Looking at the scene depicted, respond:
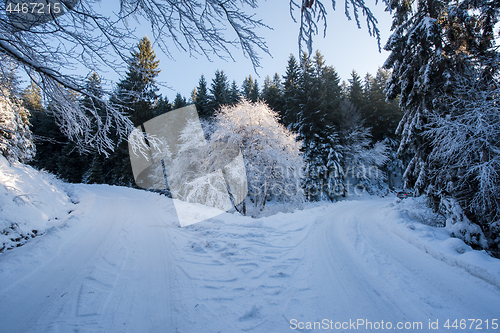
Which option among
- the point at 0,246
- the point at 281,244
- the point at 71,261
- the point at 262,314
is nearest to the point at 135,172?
the point at 0,246

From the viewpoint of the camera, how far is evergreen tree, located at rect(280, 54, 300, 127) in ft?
61.5

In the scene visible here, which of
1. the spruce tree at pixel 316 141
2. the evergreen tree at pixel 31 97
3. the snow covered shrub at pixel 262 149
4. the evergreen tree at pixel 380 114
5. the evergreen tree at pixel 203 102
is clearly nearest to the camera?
the evergreen tree at pixel 31 97

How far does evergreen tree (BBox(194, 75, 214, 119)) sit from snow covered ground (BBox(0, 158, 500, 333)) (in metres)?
16.5

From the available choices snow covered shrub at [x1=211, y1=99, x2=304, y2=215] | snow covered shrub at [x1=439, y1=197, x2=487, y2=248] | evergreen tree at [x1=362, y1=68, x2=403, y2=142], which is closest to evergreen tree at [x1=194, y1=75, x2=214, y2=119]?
snow covered shrub at [x1=211, y1=99, x2=304, y2=215]

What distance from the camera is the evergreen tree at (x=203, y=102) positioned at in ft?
66.7

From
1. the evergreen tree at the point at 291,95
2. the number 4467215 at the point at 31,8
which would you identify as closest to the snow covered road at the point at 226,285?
the number 4467215 at the point at 31,8

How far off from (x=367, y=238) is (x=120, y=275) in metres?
5.53

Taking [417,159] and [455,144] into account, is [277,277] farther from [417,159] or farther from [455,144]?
[417,159]

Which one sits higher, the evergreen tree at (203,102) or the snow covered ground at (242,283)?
the evergreen tree at (203,102)

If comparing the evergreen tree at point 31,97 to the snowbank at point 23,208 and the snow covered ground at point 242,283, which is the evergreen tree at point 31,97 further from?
the snowbank at point 23,208

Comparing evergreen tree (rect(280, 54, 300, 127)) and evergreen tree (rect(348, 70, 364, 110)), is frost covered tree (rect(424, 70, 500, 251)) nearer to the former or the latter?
evergreen tree (rect(280, 54, 300, 127))

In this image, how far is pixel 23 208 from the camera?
211 inches

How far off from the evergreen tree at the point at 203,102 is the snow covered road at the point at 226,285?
16.6 m

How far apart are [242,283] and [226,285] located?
0.24 meters
